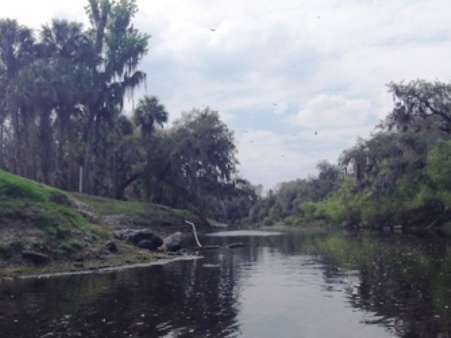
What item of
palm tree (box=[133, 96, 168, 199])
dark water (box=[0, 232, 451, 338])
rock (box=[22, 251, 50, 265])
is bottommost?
dark water (box=[0, 232, 451, 338])

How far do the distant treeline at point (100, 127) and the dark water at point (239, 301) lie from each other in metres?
37.9

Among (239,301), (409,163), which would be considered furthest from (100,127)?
(239,301)

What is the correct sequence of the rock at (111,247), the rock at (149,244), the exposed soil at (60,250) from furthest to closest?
the rock at (149,244) → the rock at (111,247) → the exposed soil at (60,250)

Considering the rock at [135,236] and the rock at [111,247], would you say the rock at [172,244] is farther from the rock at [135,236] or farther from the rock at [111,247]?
the rock at [111,247]

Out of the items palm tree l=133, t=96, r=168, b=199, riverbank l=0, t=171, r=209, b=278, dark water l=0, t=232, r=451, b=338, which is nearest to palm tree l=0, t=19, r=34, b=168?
palm tree l=133, t=96, r=168, b=199

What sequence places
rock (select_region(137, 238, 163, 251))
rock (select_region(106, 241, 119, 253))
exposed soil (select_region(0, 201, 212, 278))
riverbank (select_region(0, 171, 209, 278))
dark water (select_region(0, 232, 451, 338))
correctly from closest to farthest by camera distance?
1. dark water (select_region(0, 232, 451, 338))
2. exposed soil (select_region(0, 201, 212, 278))
3. riverbank (select_region(0, 171, 209, 278))
4. rock (select_region(106, 241, 119, 253))
5. rock (select_region(137, 238, 163, 251))

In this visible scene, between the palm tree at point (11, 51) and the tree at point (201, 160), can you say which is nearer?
the palm tree at point (11, 51)

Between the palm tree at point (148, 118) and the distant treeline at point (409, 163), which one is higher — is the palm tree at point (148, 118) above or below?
above

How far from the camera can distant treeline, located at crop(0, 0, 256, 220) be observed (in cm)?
6406

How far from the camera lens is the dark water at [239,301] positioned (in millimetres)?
15844

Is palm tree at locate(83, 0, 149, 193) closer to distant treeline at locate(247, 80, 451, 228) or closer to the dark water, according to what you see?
distant treeline at locate(247, 80, 451, 228)

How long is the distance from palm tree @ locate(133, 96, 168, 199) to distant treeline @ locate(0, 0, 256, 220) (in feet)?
0.43

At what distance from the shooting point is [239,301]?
2039 cm

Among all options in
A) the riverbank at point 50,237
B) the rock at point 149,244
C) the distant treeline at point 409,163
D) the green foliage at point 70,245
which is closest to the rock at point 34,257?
the riverbank at point 50,237
